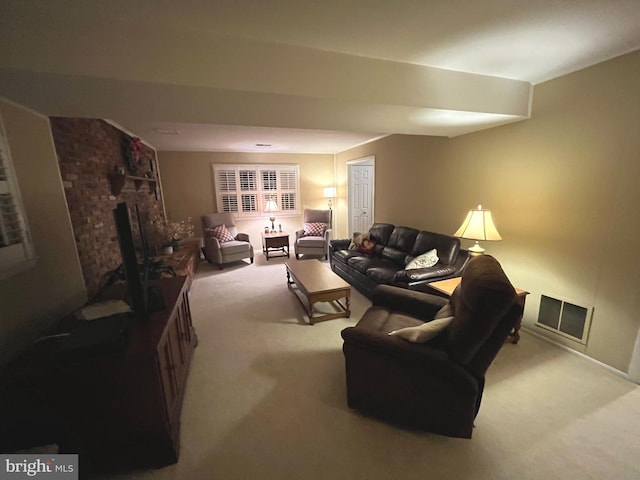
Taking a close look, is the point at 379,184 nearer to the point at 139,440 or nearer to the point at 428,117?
the point at 428,117

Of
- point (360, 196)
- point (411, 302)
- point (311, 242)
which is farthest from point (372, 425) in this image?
point (360, 196)

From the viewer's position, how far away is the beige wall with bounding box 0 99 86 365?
148 cm

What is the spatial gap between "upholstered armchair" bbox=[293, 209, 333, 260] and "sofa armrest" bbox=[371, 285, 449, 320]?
9.93 ft

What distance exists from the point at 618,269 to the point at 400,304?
64.9 inches

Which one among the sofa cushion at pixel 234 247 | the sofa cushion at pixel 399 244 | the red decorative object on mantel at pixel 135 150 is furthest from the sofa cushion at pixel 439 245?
the red decorative object on mantel at pixel 135 150

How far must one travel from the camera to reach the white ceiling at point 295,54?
1.28 m

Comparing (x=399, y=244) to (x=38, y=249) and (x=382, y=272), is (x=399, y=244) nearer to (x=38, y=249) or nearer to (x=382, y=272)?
(x=382, y=272)

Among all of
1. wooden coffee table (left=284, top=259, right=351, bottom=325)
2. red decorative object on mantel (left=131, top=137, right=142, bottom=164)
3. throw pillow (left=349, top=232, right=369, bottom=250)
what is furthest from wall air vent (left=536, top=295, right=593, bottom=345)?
red decorative object on mantel (left=131, top=137, right=142, bottom=164)

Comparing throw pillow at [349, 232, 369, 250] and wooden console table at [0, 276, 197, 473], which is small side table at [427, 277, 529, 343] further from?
wooden console table at [0, 276, 197, 473]

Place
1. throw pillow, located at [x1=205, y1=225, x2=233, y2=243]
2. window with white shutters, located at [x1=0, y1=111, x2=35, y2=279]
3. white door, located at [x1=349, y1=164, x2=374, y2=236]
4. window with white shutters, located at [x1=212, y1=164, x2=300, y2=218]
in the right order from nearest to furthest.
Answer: window with white shutters, located at [x1=0, y1=111, x2=35, y2=279] < throw pillow, located at [x1=205, y1=225, x2=233, y2=243] < white door, located at [x1=349, y1=164, x2=374, y2=236] < window with white shutters, located at [x1=212, y1=164, x2=300, y2=218]

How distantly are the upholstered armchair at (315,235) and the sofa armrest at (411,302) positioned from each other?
303cm

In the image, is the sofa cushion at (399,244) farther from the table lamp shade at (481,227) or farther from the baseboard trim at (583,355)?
the baseboard trim at (583,355)


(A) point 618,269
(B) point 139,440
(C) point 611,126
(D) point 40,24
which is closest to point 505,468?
(A) point 618,269

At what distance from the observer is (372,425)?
5.21 feet
